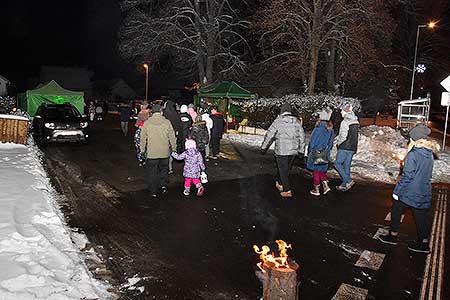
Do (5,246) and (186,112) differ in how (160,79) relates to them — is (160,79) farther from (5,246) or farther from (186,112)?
(5,246)

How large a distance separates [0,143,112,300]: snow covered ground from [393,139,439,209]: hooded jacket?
4.43m

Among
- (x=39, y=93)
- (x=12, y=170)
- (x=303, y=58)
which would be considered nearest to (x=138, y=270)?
(x=12, y=170)

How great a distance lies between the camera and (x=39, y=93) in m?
26.0

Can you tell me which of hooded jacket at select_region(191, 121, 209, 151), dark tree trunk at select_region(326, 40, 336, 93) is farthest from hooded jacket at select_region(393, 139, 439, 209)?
dark tree trunk at select_region(326, 40, 336, 93)

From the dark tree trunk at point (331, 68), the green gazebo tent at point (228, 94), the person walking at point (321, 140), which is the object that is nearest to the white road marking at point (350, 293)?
the person walking at point (321, 140)

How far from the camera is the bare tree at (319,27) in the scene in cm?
2311

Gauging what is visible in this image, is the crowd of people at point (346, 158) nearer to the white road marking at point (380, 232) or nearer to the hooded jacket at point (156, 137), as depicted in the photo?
the white road marking at point (380, 232)

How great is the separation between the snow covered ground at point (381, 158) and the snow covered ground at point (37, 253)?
8056 mm

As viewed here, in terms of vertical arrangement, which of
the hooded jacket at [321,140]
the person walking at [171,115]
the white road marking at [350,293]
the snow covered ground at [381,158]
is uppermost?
the person walking at [171,115]

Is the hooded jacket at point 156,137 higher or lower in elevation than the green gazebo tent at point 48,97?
lower

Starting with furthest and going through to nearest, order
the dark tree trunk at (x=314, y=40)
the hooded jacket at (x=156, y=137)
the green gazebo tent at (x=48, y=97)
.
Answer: the green gazebo tent at (x=48, y=97), the dark tree trunk at (x=314, y=40), the hooded jacket at (x=156, y=137)

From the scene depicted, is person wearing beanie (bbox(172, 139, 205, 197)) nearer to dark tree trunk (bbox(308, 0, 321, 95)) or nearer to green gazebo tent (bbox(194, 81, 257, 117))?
green gazebo tent (bbox(194, 81, 257, 117))

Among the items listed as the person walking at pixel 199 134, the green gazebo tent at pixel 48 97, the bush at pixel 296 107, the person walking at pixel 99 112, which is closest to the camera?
the person walking at pixel 199 134

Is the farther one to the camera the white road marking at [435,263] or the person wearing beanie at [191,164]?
the person wearing beanie at [191,164]
